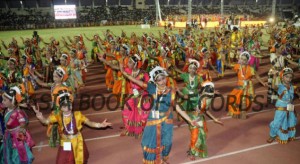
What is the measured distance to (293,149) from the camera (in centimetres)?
707

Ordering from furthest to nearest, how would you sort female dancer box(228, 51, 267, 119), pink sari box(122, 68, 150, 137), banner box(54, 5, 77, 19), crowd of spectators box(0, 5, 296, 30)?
banner box(54, 5, 77, 19) < crowd of spectators box(0, 5, 296, 30) < female dancer box(228, 51, 267, 119) < pink sari box(122, 68, 150, 137)

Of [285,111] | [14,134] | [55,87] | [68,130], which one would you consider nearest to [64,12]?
[55,87]

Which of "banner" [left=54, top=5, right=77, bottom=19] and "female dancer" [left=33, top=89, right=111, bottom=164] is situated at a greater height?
"banner" [left=54, top=5, right=77, bottom=19]

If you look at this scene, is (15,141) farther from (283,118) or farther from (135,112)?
(283,118)

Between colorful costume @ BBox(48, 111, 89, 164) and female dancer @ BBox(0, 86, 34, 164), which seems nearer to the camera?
colorful costume @ BBox(48, 111, 89, 164)

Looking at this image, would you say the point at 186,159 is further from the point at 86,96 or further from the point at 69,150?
the point at 86,96

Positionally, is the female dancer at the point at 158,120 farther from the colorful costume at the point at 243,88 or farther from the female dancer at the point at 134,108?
the colorful costume at the point at 243,88

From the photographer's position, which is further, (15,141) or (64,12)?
(64,12)

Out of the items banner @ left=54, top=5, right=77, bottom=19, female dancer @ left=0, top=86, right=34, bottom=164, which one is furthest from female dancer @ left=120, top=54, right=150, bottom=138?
banner @ left=54, top=5, right=77, bottom=19

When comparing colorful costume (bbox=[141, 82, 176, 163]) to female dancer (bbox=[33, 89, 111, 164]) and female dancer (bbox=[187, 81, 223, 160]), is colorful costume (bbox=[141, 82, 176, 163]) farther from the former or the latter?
female dancer (bbox=[187, 81, 223, 160])

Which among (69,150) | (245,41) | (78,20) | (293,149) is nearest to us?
(69,150)

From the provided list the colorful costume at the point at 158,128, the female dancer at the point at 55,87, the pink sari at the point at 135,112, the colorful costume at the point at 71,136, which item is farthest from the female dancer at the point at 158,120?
the female dancer at the point at 55,87

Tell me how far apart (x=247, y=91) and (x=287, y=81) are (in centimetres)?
193

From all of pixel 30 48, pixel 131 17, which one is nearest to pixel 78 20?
pixel 131 17
